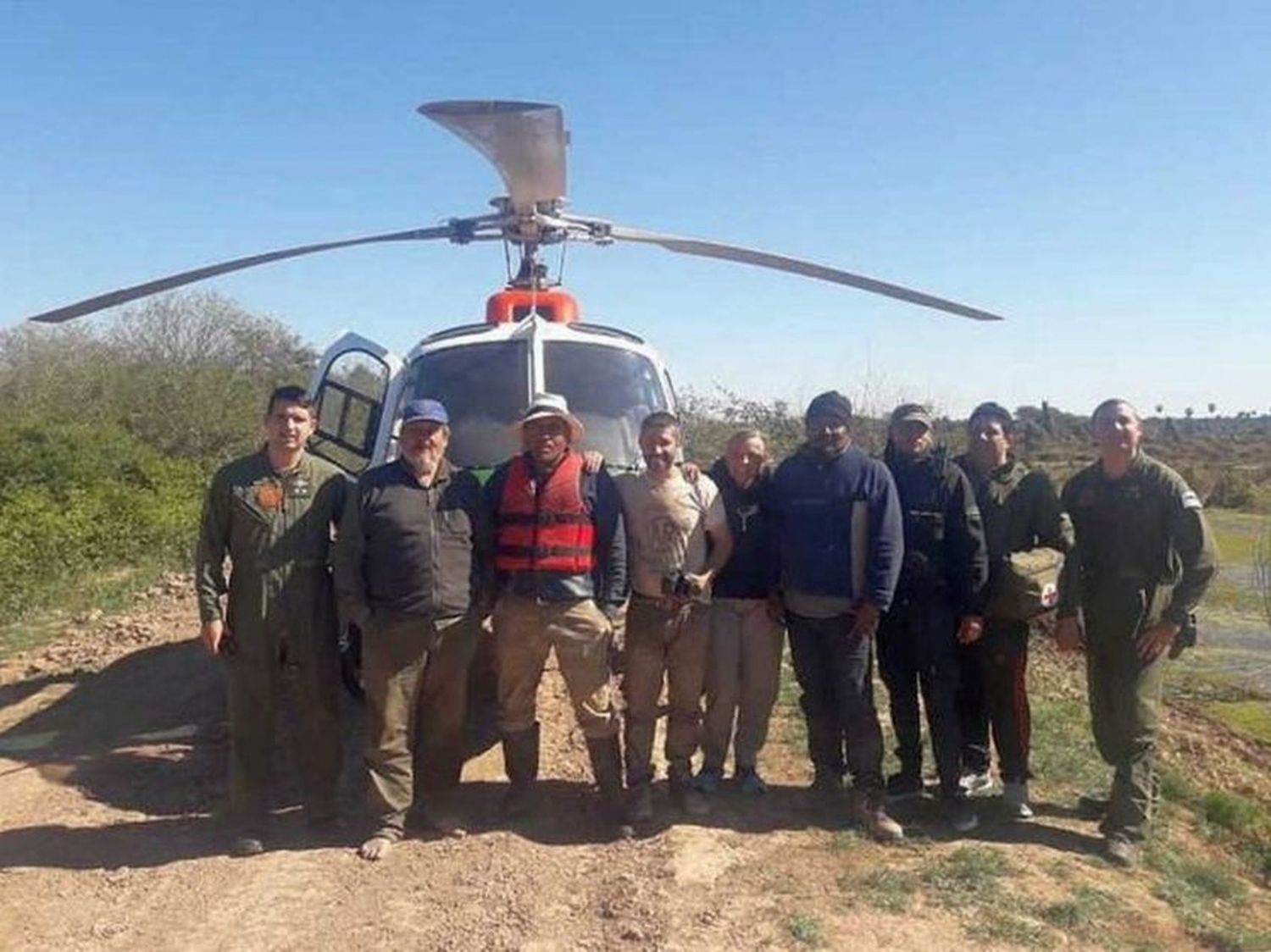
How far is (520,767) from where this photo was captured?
5.07 m

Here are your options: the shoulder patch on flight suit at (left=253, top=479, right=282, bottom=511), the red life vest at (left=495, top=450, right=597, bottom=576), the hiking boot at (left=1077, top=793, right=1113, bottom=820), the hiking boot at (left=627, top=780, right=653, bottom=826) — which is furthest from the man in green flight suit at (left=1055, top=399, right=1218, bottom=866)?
the shoulder patch on flight suit at (left=253, top=479, right=282, bottom=511)

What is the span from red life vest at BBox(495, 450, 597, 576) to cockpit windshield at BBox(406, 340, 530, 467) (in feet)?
4.22

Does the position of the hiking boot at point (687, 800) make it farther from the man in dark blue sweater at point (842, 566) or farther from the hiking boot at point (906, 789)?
the hiking boot at point (906, 789)

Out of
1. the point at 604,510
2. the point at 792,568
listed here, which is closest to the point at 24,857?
the point at 604,510

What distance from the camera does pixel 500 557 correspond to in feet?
15.8

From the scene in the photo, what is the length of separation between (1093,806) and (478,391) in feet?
12.9

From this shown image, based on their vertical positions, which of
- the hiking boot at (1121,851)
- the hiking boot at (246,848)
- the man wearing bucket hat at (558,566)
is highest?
the man wearing bucket hat at (558,566)

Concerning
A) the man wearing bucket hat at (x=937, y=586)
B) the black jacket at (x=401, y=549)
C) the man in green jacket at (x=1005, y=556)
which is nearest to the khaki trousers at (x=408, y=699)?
the black jacket at (x=401, y=549)

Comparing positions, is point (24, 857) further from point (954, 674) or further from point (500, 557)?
point (954, 674)

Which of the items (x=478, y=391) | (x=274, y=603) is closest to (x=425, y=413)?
(x=274, y=603)

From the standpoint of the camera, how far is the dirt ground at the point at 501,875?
4.02 metres

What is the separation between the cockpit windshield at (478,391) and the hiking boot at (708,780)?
78.5 inches

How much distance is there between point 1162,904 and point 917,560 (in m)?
1.71

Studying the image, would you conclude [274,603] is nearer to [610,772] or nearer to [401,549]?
[401,549]
